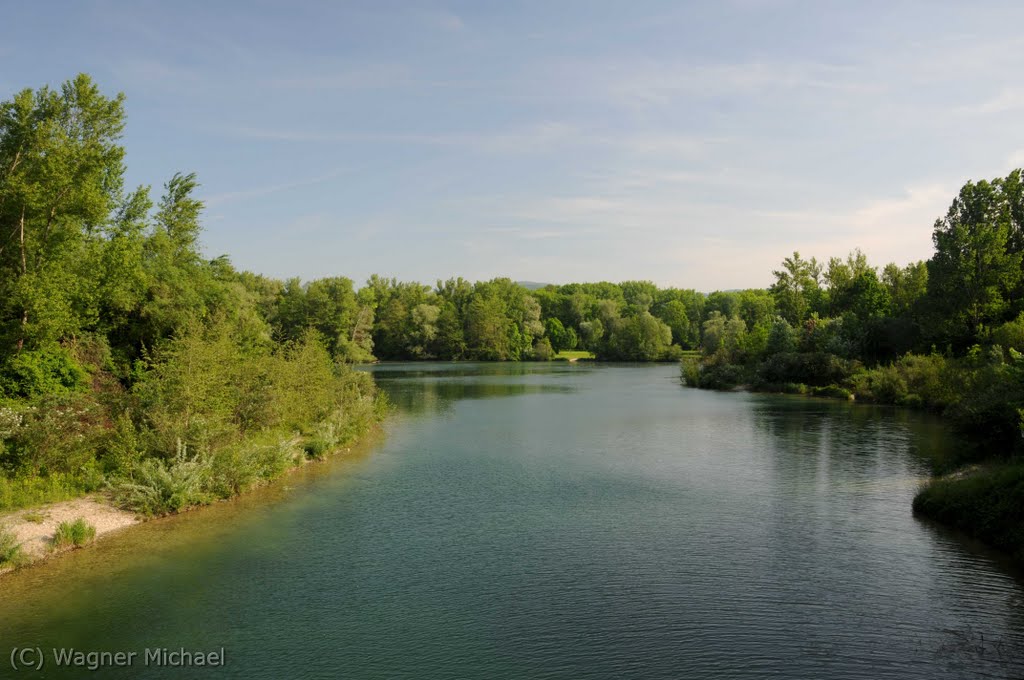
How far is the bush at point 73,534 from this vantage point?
14992 mm

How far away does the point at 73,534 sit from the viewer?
50.0 ft

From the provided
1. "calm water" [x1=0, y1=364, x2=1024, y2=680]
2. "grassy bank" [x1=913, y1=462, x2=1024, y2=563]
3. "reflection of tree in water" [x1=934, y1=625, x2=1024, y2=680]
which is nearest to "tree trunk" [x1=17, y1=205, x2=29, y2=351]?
"calm water" [x1=0, y1=364, x2=1024, y2=680]

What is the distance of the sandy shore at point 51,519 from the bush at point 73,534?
18 centimetres

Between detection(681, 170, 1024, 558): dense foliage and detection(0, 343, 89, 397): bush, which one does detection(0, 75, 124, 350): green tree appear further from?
detection(681, 170, 1024, 558): dense foliage

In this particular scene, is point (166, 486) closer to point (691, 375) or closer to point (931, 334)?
point (931, 334)

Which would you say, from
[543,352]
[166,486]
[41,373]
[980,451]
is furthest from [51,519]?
[543,352]

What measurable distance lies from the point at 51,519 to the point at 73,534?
3.12 feet

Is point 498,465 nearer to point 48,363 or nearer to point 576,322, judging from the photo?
point 48,363

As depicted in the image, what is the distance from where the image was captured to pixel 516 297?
130 meters

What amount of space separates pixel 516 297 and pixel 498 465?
105 m

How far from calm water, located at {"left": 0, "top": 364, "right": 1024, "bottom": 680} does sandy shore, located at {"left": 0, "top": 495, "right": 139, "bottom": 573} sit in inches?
31.1

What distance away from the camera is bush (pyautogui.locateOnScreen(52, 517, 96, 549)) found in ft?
49.2

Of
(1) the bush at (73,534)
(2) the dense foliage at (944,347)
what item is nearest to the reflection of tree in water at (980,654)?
(2) the dense foliage at (944,347)

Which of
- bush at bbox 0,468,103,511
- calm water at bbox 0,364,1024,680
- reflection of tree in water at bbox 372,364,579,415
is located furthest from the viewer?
reflection of tree in water at bbox 372,364,579,415
